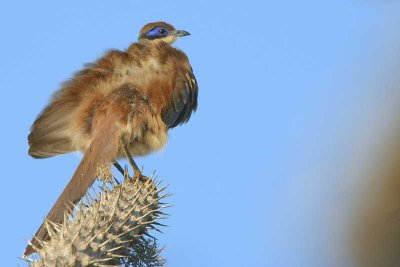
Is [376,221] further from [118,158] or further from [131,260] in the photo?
[118,158]

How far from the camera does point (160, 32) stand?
19.9ft

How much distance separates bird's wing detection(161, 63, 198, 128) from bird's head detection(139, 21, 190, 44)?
0.65 m

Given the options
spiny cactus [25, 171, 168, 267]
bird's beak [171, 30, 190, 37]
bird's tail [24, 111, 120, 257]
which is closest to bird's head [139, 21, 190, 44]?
bird's beak [171, 30, 190, 37]

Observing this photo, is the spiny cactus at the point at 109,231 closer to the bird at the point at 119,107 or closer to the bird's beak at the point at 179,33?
the bird at the point at 119,107

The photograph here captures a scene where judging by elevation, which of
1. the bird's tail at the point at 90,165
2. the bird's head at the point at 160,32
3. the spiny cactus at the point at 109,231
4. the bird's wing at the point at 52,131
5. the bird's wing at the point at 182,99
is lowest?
the spiny cactus at the point at 109,231

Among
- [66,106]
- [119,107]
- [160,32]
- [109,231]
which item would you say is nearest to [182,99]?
[119,107]

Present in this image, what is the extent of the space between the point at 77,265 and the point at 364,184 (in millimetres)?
940

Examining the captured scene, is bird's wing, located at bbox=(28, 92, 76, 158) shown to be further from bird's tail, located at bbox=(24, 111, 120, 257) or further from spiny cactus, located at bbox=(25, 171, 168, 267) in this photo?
spiny cactus, located at bbox=(25, 171, 168, 267)

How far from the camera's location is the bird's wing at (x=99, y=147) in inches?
135

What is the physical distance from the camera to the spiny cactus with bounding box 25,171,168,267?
1751 mm

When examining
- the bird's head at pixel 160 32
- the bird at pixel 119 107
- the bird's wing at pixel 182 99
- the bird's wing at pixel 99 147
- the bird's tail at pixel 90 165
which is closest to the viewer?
the bird's tail at pixel 90 165

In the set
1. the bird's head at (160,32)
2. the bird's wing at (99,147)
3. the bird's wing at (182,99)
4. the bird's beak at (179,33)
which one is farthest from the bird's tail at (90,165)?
the bird's beak at (179,33)

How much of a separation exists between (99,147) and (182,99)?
1191 millimetres

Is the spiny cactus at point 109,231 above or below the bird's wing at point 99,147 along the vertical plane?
below
